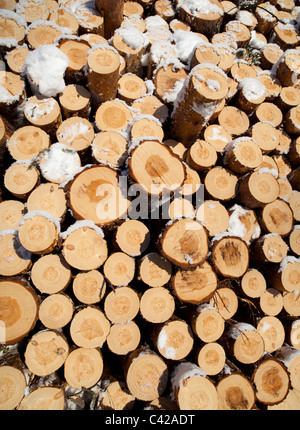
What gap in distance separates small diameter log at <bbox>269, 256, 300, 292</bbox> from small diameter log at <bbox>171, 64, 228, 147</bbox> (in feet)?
6.44

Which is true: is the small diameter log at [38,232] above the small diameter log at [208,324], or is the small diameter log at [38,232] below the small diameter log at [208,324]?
above

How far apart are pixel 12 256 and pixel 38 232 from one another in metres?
0.40

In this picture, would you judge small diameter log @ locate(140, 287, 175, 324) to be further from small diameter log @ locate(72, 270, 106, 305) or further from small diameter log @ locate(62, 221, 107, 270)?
small diameter log @ locate(62, 221, 107, 270)

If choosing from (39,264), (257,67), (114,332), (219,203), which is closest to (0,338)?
(39,264)

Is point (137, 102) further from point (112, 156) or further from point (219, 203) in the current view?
point (219, 203)

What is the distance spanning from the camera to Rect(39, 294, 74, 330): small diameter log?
242 cm

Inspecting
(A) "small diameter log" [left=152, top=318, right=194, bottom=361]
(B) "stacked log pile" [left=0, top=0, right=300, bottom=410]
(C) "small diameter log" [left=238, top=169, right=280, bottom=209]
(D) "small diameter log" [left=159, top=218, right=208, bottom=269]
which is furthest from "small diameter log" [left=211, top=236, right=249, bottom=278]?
(A) "small diameter log" [left=152, top=318, right=194, bottom=361]

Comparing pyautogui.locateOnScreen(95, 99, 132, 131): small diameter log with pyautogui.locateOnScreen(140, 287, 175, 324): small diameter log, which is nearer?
pyautogui.locateOnScreen(140, 287, 175, 324): small diameter log

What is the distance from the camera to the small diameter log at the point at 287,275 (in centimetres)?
306

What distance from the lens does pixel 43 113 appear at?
286 centimetres

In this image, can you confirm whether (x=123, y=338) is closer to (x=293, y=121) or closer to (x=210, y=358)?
(x=210, y=358)

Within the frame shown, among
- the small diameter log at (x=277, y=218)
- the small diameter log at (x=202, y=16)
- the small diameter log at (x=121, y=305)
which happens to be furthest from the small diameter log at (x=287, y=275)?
the small diameter log at (x=202, y=16)

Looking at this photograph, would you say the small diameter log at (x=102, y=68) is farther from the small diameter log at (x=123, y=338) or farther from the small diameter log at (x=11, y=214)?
the small diameter log at (x=123, y=338)

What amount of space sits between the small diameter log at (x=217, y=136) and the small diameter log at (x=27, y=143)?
200 cm
